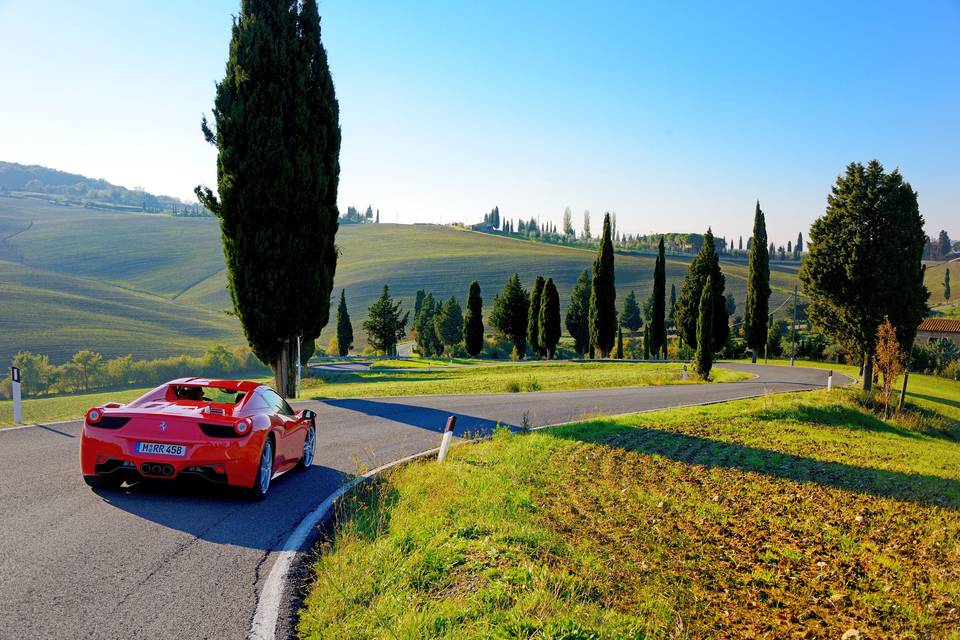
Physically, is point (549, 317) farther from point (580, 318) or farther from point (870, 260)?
point (870, 260)

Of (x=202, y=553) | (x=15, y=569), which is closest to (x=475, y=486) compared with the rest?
(x=202, y=553)

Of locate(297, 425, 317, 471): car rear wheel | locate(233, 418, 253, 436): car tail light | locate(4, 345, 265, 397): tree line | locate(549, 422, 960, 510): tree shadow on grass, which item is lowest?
locate(4, 345, 265, 397): tree line

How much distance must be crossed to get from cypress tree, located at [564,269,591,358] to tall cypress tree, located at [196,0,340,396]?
179 feet

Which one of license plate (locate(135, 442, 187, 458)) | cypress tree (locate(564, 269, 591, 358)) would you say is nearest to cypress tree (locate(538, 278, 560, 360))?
cypress tree (locate(564, 269, 591, 358))

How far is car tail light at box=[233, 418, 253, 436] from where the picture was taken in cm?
693

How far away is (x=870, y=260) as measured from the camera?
107ft

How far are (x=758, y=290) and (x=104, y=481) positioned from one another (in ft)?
192

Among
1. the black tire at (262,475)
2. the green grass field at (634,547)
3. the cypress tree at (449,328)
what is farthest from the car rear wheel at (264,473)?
the cypress tree at (449,328)

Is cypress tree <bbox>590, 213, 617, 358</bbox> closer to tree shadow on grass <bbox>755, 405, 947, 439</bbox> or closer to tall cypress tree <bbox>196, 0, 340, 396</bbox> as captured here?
tree shadow on grass <bbox>755, 405, 947, 439</bbox>

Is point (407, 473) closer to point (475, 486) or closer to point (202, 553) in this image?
point (475, 486)

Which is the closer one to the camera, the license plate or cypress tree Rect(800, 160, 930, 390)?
the license plate

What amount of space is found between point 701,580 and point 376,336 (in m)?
65.4

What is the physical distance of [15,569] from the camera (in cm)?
482

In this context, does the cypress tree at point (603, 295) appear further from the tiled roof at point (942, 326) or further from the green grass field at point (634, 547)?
the tiled roof at point (942, 326)
